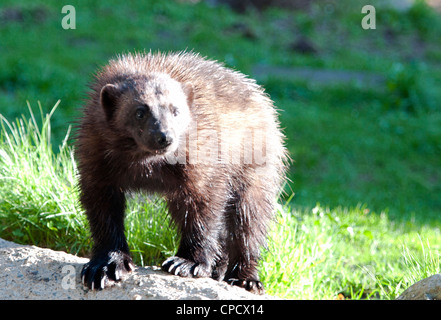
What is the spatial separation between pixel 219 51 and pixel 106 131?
303 inches

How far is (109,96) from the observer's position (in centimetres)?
357

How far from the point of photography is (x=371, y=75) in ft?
35.2

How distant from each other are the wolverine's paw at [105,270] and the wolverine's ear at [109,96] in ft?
2.90

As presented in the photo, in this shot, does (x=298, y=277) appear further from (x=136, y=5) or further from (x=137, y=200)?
(x=136, y=5)

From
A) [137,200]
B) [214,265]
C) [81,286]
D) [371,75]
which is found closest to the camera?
[81,286]

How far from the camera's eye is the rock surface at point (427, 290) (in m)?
3.46

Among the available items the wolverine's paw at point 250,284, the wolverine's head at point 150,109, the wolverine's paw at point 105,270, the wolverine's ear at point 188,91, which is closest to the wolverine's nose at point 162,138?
the wolverine's head at point 150,109

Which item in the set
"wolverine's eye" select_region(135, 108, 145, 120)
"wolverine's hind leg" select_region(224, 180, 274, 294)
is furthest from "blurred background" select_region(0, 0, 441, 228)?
"wolverine's eye" select_region(135, 108, 145, 120)

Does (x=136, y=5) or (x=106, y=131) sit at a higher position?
(x=136, y=5)

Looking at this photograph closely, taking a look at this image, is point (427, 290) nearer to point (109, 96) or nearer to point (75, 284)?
point (75, 284)
